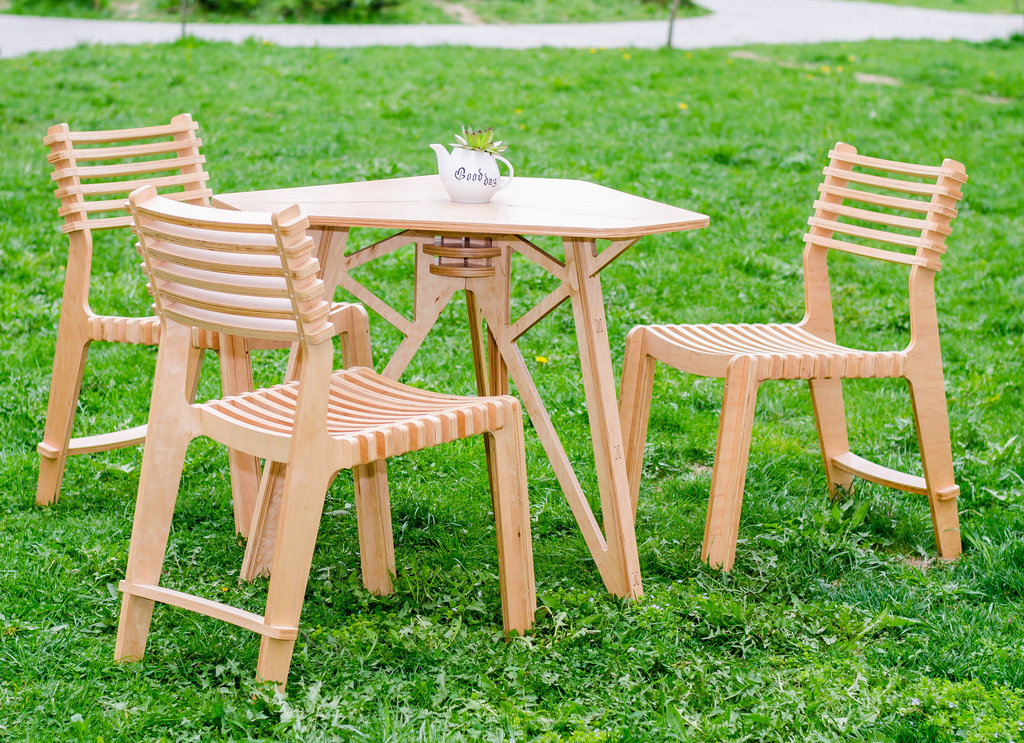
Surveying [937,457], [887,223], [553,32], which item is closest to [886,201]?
[887,223]

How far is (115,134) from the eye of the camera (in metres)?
3.54

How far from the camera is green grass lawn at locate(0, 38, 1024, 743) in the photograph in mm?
2389

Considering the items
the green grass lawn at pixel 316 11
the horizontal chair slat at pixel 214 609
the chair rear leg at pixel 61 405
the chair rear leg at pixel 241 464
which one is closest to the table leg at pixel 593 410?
the chair rear leg at pixel 241 464

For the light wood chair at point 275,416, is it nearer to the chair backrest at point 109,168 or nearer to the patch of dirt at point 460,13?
the chair backrest at point 109,168

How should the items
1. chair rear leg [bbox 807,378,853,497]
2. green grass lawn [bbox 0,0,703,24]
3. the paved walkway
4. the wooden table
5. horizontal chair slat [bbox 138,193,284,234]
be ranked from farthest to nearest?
green grass lawn [bbox 0,0,703,24] → the paved walkway → chair rear leg [bbox 807,378,853,497] → the wooden table → horizontal chair slat [bbox 138,193,284,234]

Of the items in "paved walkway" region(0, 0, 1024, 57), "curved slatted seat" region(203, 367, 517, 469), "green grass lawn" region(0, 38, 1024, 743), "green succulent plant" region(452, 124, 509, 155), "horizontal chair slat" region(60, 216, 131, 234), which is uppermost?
"paved walkway" region(0, 0, 1024, 57)

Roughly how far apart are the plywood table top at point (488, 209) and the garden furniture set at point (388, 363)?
0.4 inches

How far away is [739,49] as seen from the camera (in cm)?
1206

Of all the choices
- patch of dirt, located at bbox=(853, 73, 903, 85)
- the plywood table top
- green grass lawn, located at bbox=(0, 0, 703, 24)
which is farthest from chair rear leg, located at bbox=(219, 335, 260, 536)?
green grass lawn, located at bbox=(0, 0, 703, 24)

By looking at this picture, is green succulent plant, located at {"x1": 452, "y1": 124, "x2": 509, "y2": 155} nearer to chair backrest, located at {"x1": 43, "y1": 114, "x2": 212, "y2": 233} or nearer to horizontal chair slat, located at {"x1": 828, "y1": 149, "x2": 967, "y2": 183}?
chair backrest, located at {"x1": 43, "y1": 114, "x2": 212, "y2": 233}

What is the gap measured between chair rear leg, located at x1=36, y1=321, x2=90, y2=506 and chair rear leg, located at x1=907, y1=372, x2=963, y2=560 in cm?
246

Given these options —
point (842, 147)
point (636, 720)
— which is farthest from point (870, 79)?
point (636, 720)

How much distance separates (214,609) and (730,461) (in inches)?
54.2

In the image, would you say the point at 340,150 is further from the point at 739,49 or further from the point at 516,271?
the point at 739,49
